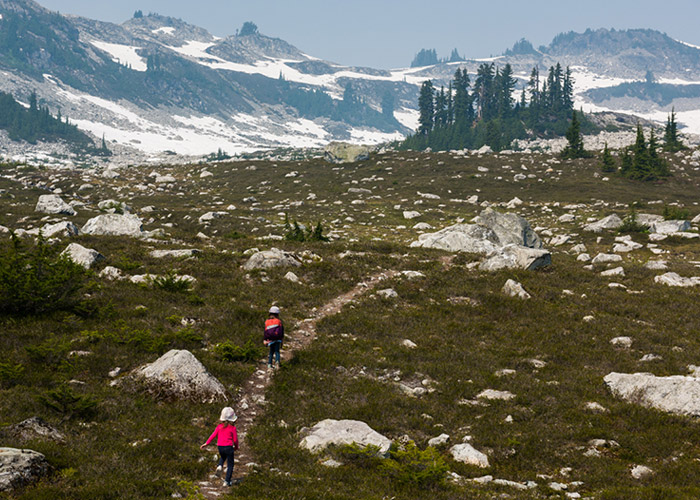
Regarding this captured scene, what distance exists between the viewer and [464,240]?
3244 centimetres

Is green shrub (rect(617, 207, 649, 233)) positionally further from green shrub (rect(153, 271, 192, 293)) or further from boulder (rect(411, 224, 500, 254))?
green shrub (rect(153, 271, 192, 293))

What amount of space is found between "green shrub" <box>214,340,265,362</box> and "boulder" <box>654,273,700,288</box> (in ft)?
69.7

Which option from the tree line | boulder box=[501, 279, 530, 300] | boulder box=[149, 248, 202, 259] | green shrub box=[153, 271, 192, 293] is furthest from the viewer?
the tree line

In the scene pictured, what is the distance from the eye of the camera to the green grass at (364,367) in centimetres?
855

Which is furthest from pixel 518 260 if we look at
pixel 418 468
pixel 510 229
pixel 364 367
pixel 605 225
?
pixel 418 468

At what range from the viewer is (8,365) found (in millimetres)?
10805

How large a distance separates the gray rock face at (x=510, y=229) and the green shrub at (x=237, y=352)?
79.6ft

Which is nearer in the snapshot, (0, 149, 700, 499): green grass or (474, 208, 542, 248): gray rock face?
(0, 149, 700, 499): green grass

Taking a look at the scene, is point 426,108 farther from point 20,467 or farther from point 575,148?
point 20,467

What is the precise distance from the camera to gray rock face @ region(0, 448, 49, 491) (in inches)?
271

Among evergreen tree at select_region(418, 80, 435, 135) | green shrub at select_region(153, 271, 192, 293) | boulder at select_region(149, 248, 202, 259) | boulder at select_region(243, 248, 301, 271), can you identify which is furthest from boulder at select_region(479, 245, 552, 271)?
evergreen tree at select_region(418, 80, 435, 135)

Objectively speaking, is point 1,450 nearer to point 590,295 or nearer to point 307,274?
point 307,274

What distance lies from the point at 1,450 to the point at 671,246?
39457 millimetres

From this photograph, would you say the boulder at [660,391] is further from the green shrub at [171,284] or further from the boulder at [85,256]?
the boulder at [85,256]
